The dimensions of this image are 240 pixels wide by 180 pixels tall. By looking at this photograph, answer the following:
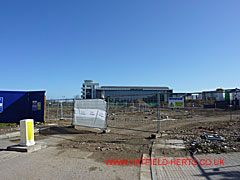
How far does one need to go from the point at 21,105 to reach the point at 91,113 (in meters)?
7.77

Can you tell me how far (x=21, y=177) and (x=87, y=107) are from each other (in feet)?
23.3

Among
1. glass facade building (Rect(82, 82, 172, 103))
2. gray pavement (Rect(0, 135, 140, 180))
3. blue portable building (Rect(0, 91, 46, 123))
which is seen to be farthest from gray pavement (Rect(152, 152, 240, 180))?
blue portable building (Rect(0, 91, 46, 123))

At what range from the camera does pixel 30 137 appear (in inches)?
280

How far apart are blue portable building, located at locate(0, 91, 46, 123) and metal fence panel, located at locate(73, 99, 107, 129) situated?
168 inches

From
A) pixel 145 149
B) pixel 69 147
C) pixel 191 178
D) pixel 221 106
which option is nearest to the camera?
pixel 191 178

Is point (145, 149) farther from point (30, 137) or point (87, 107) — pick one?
point (87, 107)

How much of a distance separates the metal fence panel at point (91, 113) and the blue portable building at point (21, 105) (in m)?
4.27

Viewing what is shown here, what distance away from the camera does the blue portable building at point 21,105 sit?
582 inches

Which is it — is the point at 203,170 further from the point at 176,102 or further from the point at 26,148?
the point at 26,148

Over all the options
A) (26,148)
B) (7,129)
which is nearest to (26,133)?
(26,148)

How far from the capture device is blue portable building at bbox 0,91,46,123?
1478 centimetres

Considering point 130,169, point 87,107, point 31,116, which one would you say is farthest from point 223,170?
point 31,116

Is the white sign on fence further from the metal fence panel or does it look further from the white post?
the white post

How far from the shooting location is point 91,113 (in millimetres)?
11281
